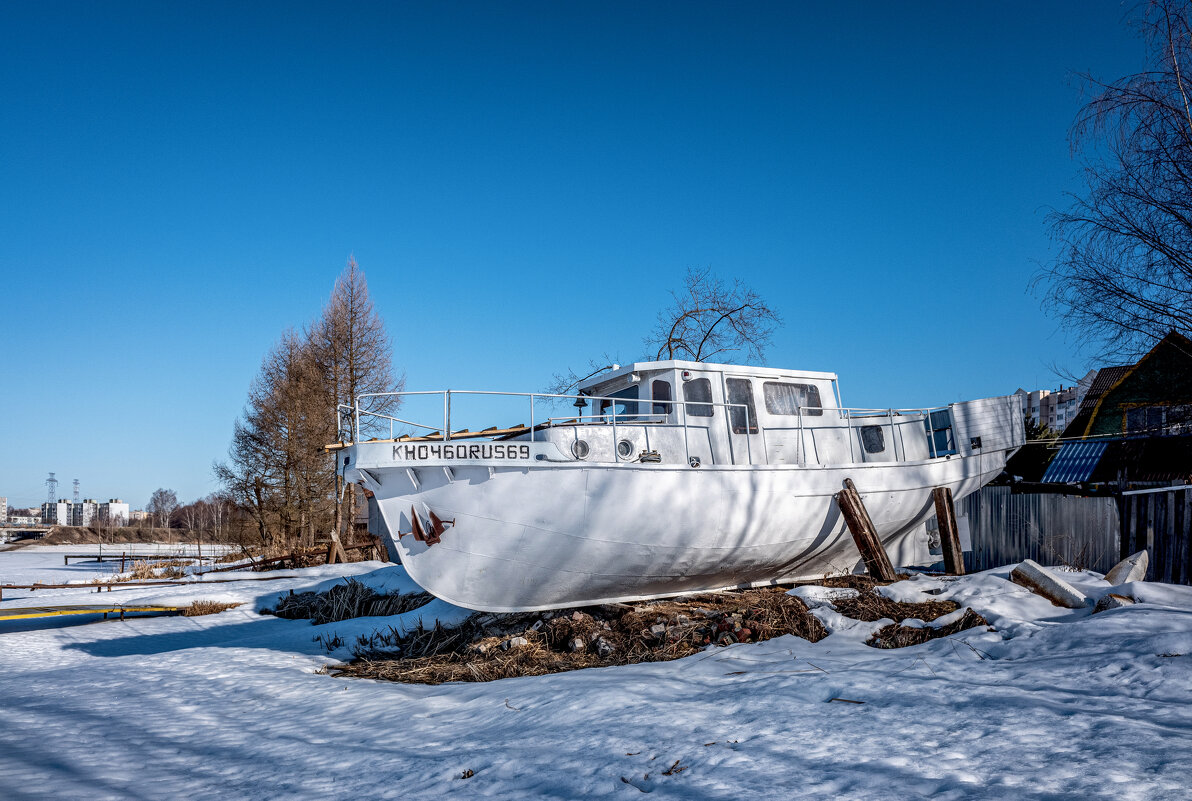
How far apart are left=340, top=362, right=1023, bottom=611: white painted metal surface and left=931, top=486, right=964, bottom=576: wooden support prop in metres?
0.30

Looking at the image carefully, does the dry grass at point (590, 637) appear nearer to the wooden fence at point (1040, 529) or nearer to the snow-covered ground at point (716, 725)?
the snow-covered ground at point (716, 725)

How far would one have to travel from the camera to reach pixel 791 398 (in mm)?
11398

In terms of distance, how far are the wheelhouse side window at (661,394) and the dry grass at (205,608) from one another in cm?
1159

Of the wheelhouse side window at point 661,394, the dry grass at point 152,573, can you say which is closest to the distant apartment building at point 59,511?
the dry grass at point 152,573

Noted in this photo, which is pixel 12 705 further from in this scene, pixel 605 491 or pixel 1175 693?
pixel 1175 693

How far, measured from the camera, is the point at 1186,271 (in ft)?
35.3

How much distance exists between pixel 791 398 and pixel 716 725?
7.14 metres

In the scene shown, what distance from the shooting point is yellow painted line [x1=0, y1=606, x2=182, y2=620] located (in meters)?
13.4

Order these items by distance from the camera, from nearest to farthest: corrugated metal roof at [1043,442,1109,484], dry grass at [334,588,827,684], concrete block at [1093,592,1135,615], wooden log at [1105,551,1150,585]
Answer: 1. concrete block at [1093,592,1135,615]
2. dry grass at [334,588,827,684]
3. wooden log at [1105,551,1150,585]
4. corrugated metal roof at [1043,442,1109,484]

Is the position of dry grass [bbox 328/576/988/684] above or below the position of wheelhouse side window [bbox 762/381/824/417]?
below

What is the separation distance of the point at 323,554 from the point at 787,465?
18.8 metres

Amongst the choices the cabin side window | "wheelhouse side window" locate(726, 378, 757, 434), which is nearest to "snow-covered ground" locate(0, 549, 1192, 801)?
"wheelhouse side window" locate(726, 378, 757, 434)

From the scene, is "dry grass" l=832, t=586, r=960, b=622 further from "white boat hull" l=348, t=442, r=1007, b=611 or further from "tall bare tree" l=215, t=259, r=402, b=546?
"tall bare tree" l=215, t=259, r=402, b=546

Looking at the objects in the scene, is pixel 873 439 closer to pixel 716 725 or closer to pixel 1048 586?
pixel 1048 586
